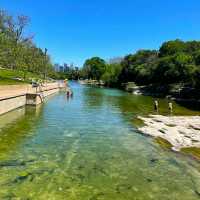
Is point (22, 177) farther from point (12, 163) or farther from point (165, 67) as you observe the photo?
point (165, 67)

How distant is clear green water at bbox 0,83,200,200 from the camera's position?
16.3 metres

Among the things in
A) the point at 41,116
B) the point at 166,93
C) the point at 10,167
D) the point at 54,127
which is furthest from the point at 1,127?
the point at 166,93

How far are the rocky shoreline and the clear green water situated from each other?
1809mm

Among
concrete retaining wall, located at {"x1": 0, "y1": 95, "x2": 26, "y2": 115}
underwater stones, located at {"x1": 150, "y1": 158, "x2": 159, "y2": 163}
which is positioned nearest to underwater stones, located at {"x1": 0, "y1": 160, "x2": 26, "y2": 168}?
underwater stones, located at {"x1": 150, "y1": 158, "x2": 159, "y2": 163}

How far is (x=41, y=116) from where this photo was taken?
140 ft

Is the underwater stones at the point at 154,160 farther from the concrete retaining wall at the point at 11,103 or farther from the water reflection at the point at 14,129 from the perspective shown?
the concrete retaining wall at the point at 11,103

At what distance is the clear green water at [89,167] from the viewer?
1631 cm

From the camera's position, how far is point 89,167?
2030 centimetres

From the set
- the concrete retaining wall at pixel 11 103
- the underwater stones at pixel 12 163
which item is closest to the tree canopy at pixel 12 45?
the concrete retaining wall at pixel 11 103

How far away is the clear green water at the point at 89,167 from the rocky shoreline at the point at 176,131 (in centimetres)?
181

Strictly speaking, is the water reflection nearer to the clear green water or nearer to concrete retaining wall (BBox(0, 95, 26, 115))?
the clear green water

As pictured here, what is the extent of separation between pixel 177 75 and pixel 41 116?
75526mm

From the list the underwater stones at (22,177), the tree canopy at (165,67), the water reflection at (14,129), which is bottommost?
the water reflection at (14,129)

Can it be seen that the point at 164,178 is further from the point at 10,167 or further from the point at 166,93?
the point at 166,93
